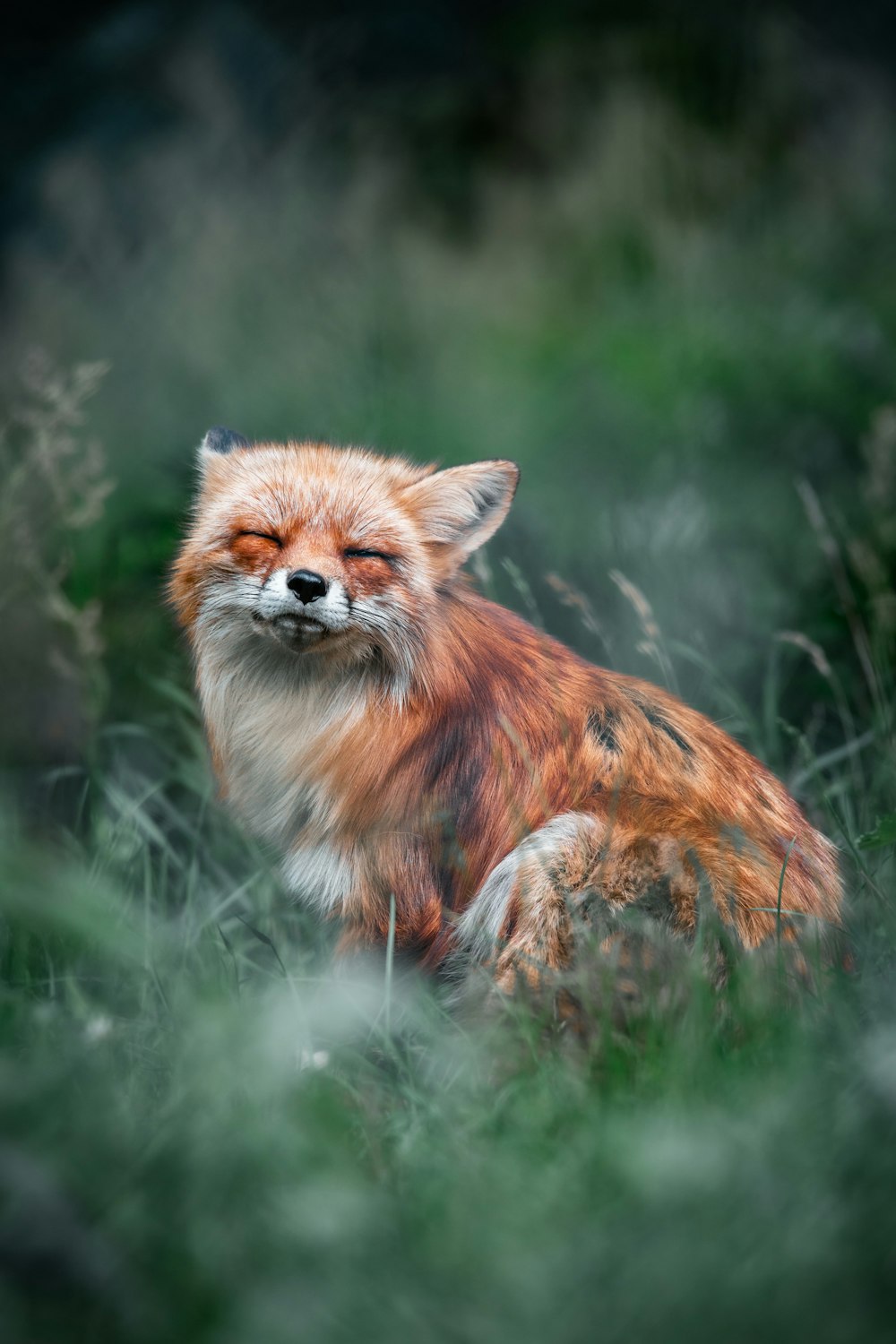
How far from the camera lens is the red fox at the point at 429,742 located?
330 cm

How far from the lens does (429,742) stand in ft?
11.9

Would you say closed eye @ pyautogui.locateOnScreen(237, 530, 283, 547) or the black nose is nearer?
the black nose

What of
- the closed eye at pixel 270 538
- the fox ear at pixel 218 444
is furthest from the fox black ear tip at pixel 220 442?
the closed eye at pixel 270 538

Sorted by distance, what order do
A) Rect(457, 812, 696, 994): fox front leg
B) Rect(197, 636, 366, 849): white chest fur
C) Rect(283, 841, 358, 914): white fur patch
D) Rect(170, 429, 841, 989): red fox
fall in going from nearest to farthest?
1. Rect(457, 812, 696, 994): fox front leg
2. Rect(170, 429, 841, 989): red fox
3. Rect(283, 841, 358, 914): white fur patch
4. Rect(197, 636, 366, 849): white chest fur

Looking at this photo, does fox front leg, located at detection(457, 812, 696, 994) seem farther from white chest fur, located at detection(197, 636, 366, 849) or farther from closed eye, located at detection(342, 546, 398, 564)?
closed eye, located at detection(342, 546, 398, 564)

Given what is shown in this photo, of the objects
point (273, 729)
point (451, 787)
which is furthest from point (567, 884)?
point (273, 729)

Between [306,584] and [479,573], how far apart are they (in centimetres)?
153

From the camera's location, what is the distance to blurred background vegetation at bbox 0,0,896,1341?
1965 millimetres

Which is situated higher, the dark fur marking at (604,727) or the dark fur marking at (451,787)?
the dark fur marking at (604,727)

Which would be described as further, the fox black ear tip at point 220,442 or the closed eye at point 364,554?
the fox black ear tip at point 220,442

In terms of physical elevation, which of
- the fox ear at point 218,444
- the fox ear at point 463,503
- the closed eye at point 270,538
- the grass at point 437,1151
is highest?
the fox ear at point 463,503

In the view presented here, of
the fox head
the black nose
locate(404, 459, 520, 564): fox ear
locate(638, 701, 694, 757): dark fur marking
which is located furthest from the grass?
locate(404, 459, 520, 564): fox ear

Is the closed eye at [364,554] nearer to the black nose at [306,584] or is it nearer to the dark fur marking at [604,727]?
the black nose at [306,584]

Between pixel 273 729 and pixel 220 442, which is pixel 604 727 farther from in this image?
pixel 220 442
